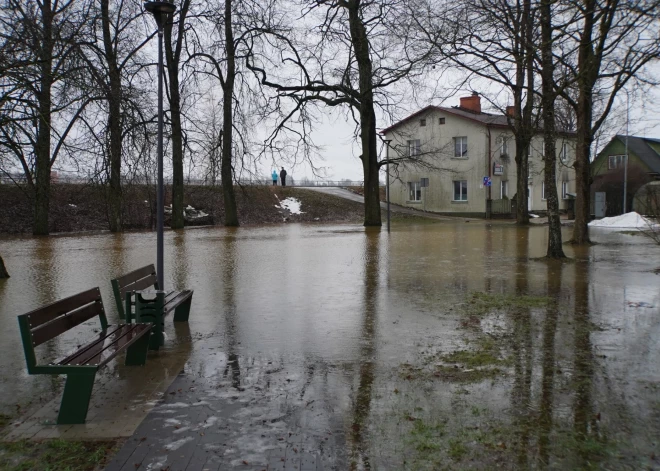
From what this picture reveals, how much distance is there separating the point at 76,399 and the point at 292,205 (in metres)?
39.8

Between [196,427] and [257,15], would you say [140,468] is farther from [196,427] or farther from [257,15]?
[257,15]

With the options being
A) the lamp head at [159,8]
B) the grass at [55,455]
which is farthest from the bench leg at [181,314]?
the grass at [55,455]

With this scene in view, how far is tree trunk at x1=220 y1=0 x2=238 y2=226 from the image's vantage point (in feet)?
97.5

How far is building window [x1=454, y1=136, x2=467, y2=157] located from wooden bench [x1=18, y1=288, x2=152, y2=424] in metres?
40.3

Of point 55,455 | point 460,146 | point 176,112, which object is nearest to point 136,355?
point 55,455

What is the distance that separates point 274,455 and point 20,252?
17.3 metres

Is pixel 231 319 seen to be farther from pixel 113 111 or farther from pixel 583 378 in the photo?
pixel 113 111

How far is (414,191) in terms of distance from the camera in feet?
156

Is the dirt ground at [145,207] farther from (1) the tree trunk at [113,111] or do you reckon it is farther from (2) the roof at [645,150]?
(2) the roof at [645,150]

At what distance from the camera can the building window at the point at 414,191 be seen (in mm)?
47241

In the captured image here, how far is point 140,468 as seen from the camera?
13.0 feet

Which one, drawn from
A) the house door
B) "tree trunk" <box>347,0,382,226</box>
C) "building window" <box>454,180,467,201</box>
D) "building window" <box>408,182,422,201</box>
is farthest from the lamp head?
"building window" <box>408,182,422,201</box>

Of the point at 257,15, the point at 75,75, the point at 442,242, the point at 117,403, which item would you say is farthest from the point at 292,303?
the point at 257,15

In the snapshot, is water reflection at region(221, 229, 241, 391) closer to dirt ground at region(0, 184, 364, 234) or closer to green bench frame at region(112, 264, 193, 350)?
green bench frame at region(112, 264, 193, 350)
